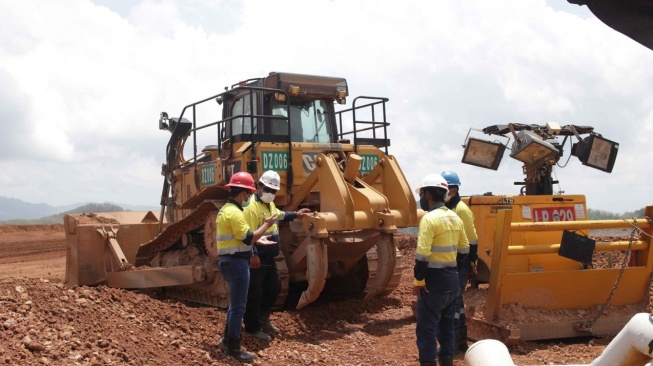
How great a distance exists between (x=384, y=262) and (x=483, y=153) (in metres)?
2.30

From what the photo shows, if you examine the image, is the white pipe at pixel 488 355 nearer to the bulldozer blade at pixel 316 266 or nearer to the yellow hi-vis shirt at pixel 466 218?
the yellow hi-vis shirt at pixel 466 218

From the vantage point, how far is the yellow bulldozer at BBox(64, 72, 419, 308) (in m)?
8.05

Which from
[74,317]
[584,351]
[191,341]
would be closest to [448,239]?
[584,351]

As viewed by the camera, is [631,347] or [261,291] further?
[261,291]

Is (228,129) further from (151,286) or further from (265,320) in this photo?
(265,320)

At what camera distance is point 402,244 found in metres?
17.0

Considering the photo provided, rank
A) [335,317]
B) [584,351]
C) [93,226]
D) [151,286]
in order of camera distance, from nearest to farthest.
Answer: [584,351] < [335,317] < [151,286] < [93,226]

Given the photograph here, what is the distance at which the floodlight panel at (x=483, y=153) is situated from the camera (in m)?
9.12

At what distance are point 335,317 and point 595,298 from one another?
10.2ft

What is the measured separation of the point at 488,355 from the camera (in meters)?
3.37

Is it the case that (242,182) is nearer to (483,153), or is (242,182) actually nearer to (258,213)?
(258,213)

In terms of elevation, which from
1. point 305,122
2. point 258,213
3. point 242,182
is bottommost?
point 258,213

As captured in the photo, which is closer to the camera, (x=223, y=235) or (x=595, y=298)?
(x=223, y=235)

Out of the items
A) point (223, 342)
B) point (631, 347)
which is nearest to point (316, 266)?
point (223, 342)
